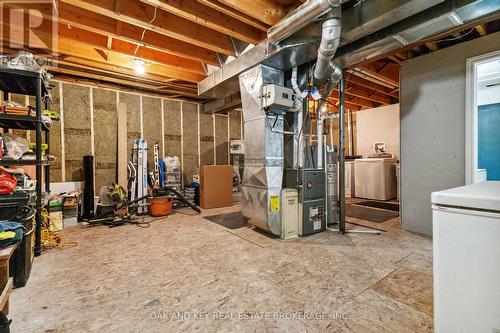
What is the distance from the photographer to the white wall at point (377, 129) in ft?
19.8

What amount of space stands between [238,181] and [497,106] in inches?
207

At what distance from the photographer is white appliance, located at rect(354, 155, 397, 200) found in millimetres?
5344

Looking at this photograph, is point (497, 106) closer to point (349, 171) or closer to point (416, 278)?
point (349, 171)

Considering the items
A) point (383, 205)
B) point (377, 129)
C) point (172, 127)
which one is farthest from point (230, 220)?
point (377, 129)

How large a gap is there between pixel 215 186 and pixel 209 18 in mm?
3273

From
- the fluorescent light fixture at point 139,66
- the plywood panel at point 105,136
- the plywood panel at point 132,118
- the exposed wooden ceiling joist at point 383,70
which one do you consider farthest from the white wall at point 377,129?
the plywood panel at point 105,136

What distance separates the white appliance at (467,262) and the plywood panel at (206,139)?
5401mm

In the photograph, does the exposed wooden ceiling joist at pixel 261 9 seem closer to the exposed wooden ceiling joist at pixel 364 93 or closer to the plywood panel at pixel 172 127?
the exposed wooden ceiling joist at pixel 364 93

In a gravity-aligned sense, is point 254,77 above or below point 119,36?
below

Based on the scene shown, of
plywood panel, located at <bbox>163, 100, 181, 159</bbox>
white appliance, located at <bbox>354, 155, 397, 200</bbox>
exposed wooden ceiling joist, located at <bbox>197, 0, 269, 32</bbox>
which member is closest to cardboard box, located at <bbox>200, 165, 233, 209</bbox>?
plywood panel, located at <bbox>163, 100, 181, 159</bbox>

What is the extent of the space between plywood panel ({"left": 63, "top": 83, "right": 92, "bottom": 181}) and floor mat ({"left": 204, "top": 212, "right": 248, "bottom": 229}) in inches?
→ 112

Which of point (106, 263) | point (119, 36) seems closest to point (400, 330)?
point (106, 263)

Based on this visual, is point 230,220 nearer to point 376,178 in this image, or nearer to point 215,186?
point 215,186

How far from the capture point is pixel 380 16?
1916mm
